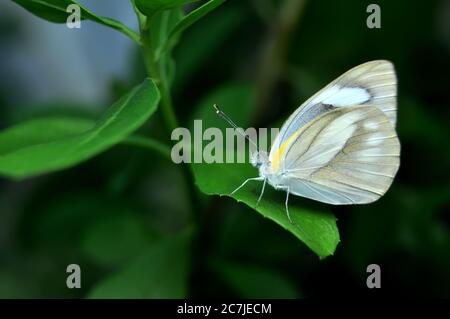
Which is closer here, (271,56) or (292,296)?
(292,296)

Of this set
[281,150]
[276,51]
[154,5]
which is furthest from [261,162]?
[276,51]

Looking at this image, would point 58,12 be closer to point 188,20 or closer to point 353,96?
point 188,20

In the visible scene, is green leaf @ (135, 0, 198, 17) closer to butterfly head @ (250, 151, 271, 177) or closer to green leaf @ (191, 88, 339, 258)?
green leaf @ (191, 88, 339, 258)

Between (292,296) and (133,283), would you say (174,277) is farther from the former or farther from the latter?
(292,296)

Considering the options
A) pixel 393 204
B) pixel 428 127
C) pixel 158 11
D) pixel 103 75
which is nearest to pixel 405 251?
pixel 393 204

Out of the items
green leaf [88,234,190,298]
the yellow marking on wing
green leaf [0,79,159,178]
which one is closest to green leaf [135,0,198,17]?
green leaf [0,79,159,178]

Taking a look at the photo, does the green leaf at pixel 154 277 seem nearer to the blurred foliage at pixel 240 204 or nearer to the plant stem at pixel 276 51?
the blurred foliage at pixel 240 204

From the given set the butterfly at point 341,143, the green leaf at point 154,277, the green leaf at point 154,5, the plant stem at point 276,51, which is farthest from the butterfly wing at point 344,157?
the plant stem at point 276,51
